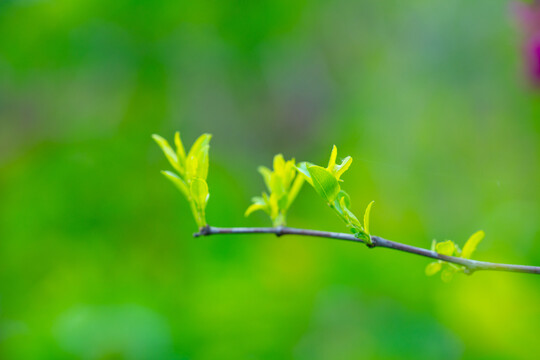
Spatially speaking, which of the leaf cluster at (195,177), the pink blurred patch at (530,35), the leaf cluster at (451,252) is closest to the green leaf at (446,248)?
the leaf cluster at (451,252)

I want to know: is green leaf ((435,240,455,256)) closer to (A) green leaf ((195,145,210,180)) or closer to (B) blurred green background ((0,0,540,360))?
(A) green leaf ((195,145,210,180))

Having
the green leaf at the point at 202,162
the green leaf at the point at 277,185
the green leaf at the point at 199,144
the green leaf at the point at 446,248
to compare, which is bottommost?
the green leaf at the point at 446,248

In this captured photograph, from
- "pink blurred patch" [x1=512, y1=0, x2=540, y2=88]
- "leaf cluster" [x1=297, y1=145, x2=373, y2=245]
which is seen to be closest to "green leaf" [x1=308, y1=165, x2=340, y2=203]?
"leaf cluster" [x1=297, y1=145, x2=373, y2=245]

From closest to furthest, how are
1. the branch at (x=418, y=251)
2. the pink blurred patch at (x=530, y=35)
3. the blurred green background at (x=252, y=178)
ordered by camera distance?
1. the branch at (x=418, y=251)
2. the pink blurred patch at (x=530, y=35)
3. the blurred green background at (x=252, y=178)

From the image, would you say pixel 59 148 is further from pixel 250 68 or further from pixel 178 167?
pixel 178 167

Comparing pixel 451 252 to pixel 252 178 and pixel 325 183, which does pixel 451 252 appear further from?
pixel 252 178

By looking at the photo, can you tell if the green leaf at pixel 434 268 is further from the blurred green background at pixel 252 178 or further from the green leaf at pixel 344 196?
the blurred green background at pixel 252 178
